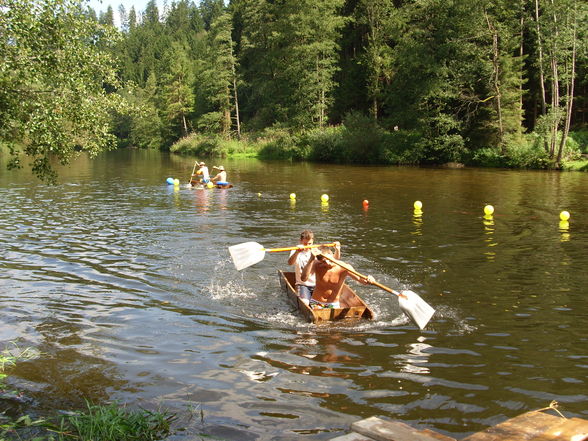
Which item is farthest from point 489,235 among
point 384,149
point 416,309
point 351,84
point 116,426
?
point 351,84

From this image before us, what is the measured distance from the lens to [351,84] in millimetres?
59781

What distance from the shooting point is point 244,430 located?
575 cm

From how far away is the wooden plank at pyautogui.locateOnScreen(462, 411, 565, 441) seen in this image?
4250 mm

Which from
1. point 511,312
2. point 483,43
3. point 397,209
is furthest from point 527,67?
point 511,312

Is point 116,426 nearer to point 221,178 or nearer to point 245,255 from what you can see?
point 245,255

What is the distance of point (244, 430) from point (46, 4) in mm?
8487

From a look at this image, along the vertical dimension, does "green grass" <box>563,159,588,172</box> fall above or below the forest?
below

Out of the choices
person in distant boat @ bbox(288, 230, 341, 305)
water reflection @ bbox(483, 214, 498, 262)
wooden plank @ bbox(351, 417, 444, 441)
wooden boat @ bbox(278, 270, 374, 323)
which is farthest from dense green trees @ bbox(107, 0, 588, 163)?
wooden plank @ bbox(351, 417, 444, 441)

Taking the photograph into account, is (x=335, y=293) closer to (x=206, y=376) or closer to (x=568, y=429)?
(x=206, y=376)

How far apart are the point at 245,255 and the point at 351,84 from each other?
170ft

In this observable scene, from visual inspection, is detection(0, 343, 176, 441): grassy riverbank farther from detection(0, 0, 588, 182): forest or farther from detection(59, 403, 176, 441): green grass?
detection(0, 0, 588, 182): forest

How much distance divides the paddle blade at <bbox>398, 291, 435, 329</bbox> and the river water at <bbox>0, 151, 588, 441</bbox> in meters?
0.36

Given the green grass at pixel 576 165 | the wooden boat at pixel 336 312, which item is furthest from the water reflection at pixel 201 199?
the green grass at pixel 576 165

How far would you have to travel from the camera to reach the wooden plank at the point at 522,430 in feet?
13.9
